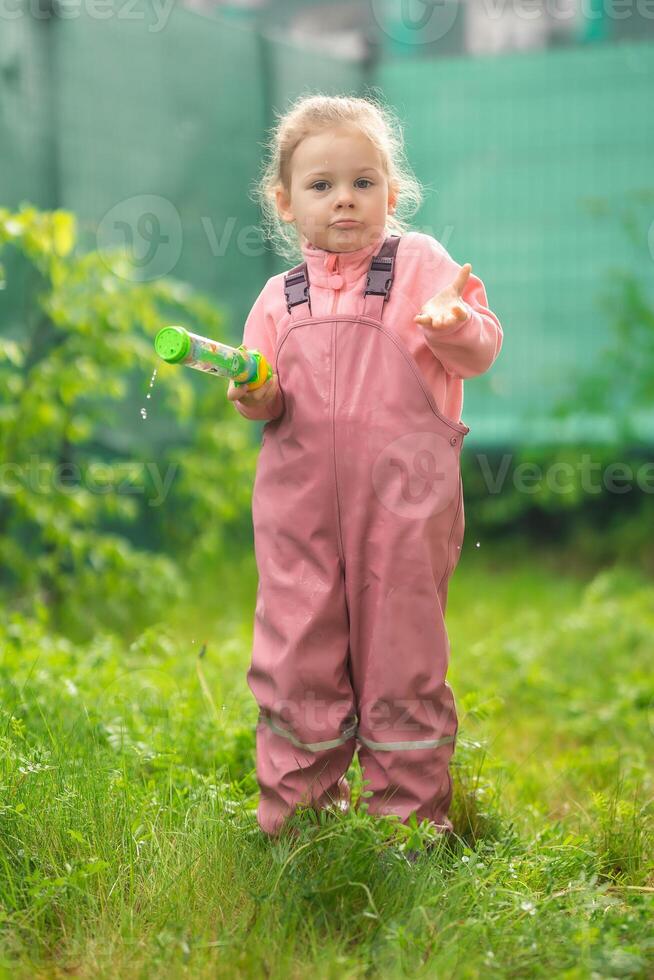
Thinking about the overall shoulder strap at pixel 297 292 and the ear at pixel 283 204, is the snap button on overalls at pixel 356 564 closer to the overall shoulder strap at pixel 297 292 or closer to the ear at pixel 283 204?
the overall shoulder strap at pixel 297 292

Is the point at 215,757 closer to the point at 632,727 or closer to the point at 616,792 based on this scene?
the point at 616,792

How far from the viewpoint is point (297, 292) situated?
225cm

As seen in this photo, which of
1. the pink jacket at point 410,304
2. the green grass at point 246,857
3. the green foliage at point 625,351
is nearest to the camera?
the green grass at point 246,857

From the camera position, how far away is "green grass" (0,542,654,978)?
6.06 feet

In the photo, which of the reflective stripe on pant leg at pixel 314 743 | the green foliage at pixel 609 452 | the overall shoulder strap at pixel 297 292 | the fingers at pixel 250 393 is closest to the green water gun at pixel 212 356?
the fingers at pixel 250 393

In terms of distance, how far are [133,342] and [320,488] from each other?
1.92m

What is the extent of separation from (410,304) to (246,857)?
1055 mm

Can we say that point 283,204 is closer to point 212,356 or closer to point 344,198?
point 344,198

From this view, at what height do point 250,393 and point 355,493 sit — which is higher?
point 250,393

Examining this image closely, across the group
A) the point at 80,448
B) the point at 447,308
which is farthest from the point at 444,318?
the point at 80,448

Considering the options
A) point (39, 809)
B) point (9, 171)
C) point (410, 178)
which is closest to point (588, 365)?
point (9, 171)

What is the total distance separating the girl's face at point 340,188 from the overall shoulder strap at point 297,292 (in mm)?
70

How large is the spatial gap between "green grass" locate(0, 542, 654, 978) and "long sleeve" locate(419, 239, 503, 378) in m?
0.84

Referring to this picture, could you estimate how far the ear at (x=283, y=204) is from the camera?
2340 mm
